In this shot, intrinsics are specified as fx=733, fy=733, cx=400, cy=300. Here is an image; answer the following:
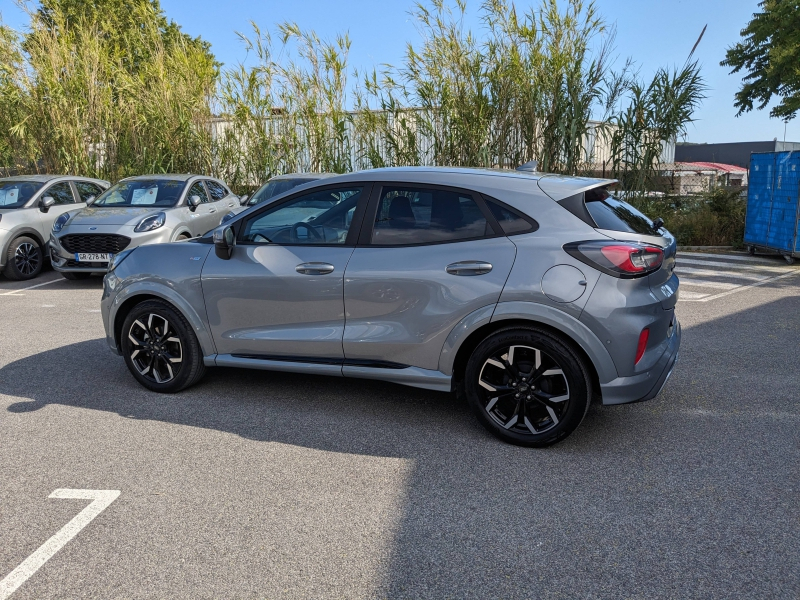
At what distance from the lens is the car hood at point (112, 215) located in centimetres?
1030

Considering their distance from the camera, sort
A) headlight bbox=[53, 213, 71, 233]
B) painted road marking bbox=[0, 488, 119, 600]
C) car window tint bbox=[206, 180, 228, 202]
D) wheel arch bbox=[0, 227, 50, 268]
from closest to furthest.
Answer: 1. painted road marking bbox=[0, 488, 119, 600]
2. headlight bbox=[53, 213, 71, 233]
3. wheel arch bbox=[0, 227, 50, 268]
4. car window tint bbox=[206, 180, 228, 202]

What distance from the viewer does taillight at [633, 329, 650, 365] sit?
406cm

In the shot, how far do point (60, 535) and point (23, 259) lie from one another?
9.01 meters

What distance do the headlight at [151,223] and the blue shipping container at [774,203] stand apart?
32.1 feet

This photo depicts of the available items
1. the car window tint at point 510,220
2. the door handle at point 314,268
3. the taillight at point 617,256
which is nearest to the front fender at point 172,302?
the door handle at point 314,268

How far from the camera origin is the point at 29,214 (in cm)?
1129

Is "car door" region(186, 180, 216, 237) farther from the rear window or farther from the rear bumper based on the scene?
the rear bumper

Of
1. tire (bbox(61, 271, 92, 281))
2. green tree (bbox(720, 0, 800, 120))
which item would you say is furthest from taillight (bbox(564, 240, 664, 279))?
green tree (bbox(720, 0, 800, 120))

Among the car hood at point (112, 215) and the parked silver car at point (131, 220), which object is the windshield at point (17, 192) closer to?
the parked silver car at point (131, 220)

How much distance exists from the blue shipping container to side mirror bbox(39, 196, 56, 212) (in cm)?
1172

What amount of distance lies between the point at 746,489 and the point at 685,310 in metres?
5.01

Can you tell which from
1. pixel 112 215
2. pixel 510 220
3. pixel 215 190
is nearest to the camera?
pixel 510 220

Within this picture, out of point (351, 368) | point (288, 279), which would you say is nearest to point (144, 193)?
point (288, 279)

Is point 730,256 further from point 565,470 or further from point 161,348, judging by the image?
point 161,348
